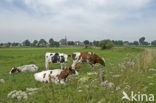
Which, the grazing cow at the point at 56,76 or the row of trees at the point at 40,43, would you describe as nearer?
the grazing cow at the point at 56,76

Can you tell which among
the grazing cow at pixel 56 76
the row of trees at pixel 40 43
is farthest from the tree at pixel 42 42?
the grazing cow at pixel 56 76

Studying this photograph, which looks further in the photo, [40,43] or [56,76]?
[40,43]

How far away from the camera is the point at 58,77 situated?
973 centimetres

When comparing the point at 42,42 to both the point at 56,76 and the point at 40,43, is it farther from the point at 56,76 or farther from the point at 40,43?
the point at 56,76

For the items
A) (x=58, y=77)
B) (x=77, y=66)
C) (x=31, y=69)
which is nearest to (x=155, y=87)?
(x=58, y=77)

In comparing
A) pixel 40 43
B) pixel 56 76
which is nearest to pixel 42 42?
pixel 40 43

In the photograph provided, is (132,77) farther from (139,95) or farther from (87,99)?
(87,99)

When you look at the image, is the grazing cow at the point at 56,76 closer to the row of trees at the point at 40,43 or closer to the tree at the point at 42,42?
the row of trees at the point at 40,43

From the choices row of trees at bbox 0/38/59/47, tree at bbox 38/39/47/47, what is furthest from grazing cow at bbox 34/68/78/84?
tree at bbox 38/39/47/47

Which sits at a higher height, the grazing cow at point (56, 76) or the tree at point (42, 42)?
the tree at point (42, 42)

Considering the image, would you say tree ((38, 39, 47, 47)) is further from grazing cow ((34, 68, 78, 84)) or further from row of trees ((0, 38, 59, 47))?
grazing cow ((34, 68, 78, 84))

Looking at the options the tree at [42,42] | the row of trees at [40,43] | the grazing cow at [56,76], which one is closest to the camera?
the grazing cow at [56,76]

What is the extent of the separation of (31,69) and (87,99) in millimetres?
10995

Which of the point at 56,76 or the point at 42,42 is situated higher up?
the point at 42,42
